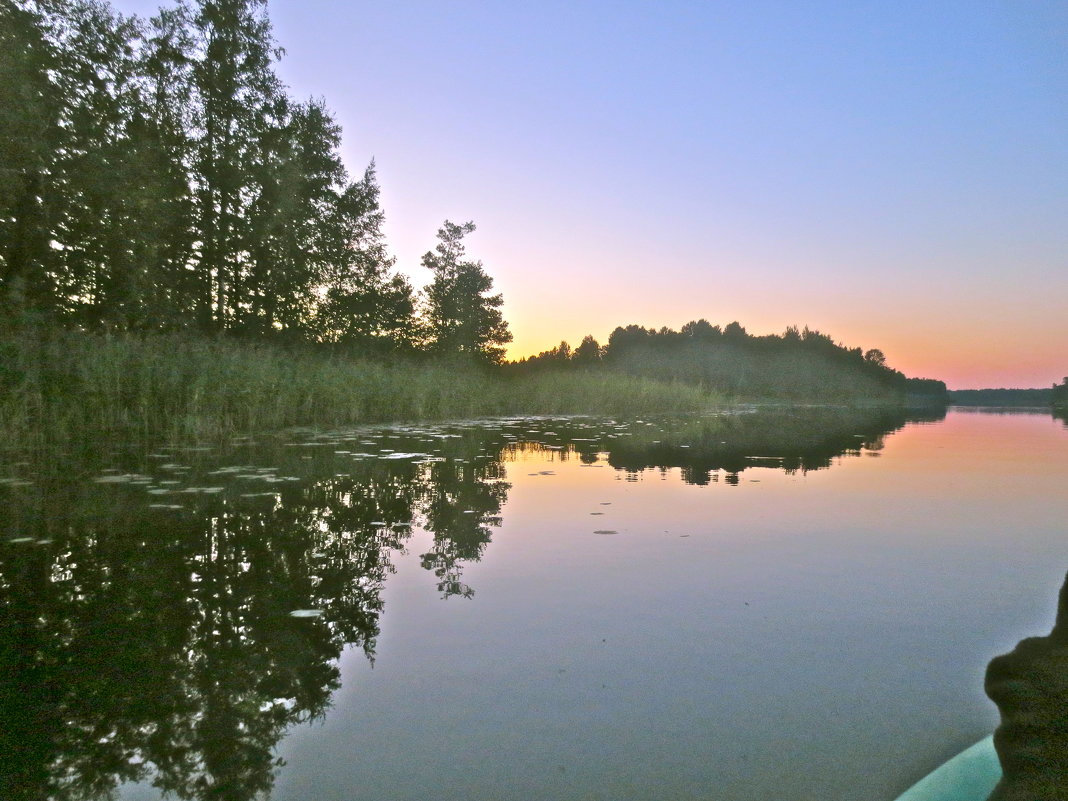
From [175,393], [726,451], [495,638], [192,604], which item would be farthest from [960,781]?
[175,393]

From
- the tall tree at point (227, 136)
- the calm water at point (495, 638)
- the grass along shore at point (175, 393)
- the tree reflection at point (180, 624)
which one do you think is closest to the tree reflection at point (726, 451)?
the calm water at point (495, 638)

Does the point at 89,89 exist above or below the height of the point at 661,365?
above

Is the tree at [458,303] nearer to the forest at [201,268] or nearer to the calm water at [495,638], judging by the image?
the forest at [201,268]

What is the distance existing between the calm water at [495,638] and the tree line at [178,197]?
9275 mm

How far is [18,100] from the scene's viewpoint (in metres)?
11.7

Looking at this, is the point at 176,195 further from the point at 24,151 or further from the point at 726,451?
the point at 726,451

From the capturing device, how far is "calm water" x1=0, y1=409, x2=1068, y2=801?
5.53 ft

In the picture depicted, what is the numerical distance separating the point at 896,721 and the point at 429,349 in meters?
37.5

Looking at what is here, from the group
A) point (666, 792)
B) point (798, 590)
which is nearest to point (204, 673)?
point (666, 792)

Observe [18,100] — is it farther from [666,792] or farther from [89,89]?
[666,792]

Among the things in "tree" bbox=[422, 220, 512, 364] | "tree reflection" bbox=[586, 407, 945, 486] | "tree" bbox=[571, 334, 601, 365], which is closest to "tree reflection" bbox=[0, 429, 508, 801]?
"tree reflection" bbox=[586, 407, 945, 486]

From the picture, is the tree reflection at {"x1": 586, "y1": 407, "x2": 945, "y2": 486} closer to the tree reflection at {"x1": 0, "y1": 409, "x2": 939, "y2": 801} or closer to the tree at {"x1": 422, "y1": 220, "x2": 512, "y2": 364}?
the tree reflection at {"x1": 0, "y1": 409, "x2": 939, "y2": 801}

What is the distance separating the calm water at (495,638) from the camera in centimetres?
168

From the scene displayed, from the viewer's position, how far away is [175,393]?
1042 centimetres
